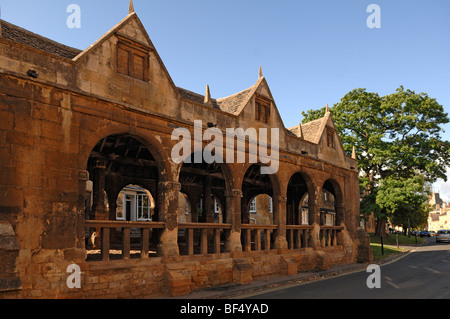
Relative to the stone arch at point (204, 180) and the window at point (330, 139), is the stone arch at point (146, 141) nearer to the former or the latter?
the stone arch at point (204, 180)

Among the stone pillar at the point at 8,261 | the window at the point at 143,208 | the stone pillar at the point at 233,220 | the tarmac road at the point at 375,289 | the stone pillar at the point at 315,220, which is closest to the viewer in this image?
the stone pillar at the point at 8,261

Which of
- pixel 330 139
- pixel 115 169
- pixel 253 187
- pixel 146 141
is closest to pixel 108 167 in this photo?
pixel 115 169

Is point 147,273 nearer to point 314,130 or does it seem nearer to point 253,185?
point 253,185

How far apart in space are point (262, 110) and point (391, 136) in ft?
75.9

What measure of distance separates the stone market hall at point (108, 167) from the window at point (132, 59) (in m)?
0.03

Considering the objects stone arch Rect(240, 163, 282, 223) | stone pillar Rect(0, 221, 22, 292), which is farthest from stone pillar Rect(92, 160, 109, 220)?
stone arch Rect(240, 163, 282, 223)

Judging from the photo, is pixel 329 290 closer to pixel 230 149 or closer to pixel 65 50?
pixel 230 149

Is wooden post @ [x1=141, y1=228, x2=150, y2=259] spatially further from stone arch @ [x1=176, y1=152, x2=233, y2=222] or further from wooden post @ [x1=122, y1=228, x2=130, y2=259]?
stone arch @ [x1=176, y1=152, x2=233, y2=222]

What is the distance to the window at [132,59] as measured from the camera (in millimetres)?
11438

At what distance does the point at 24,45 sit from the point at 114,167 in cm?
835

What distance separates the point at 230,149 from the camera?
14547 millimetres

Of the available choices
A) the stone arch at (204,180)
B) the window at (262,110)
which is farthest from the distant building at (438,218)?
the window at (262,110)

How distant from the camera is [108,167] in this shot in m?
16.5
